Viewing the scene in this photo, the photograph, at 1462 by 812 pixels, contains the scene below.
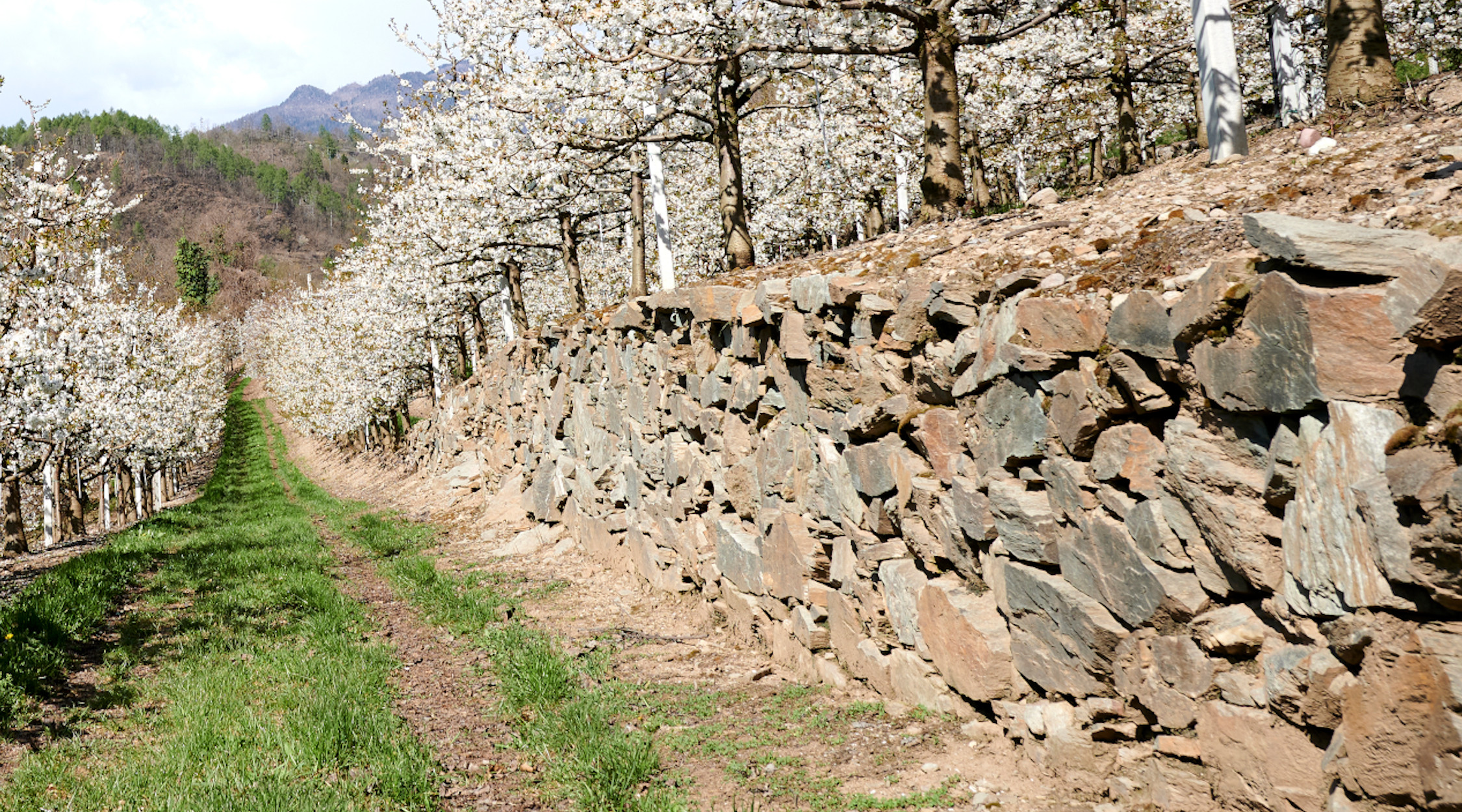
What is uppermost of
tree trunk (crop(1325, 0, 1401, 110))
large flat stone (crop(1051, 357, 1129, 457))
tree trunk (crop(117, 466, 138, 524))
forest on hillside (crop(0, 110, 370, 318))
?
forest on hillside (crop(0, 110, 370, 318))

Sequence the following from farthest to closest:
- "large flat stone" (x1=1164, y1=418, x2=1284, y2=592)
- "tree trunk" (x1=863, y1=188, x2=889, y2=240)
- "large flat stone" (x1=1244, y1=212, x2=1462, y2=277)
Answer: "tree trunk" (x1=863, y1=188, x2=889, y2=240)
"large flat stone" (x1=1164, y1=418, x2=1284, y2=592)
"large flat stone" (x1=1244, y1=212, x2=1462, y2=277)

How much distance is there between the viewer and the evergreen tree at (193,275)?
276 feet

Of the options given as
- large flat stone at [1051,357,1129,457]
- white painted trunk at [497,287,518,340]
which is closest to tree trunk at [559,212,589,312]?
white painted trunk at [497,287,518,340]

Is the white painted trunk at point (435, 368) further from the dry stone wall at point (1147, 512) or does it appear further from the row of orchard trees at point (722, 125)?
the dry stone wall at point (1147, 512)

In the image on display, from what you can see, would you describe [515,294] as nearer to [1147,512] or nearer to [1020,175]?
[1147,512]

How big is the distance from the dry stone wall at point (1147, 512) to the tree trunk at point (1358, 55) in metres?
3.50

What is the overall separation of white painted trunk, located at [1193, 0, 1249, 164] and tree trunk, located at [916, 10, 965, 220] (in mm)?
2558

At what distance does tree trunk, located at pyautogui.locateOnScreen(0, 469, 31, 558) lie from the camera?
14828mm

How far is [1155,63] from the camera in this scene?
11695mm

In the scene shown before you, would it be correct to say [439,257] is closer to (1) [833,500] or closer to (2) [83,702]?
(2) [83,702]

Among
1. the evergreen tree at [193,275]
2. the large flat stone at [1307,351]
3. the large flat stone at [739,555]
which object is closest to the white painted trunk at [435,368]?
the large flat stone at [739,555]

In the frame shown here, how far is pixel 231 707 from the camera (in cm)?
565

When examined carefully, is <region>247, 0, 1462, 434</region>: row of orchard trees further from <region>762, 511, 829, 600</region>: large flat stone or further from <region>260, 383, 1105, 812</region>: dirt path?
<region>260, 383, 1105, 812</region>: dirt path

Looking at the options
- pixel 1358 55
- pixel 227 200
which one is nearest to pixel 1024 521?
pixel 1358 55
